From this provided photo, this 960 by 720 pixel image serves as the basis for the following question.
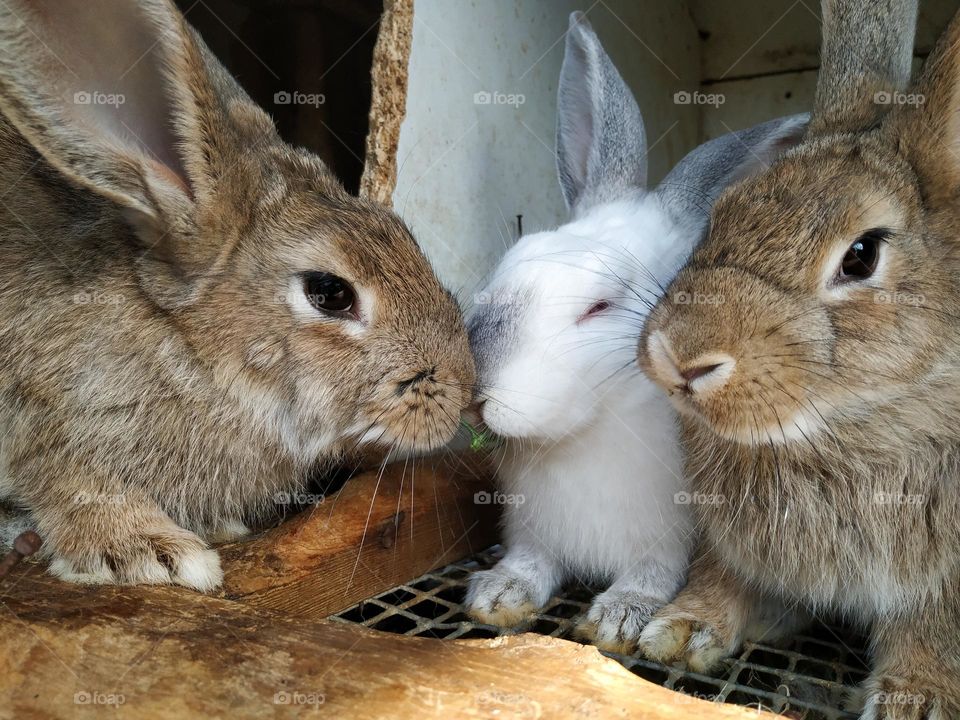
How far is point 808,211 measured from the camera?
1687mm

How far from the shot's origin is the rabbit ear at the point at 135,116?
66.9 inches

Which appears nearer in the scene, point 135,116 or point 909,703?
point 909,703

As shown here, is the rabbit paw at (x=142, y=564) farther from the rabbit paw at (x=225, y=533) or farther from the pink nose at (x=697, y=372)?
the pink nose at (x=697, y=372)

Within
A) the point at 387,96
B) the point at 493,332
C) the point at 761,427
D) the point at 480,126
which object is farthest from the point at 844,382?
the point at 480,126

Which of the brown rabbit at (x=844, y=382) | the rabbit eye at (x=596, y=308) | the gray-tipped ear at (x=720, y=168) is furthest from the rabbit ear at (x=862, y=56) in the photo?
the rabbit eye at (x=596, y=308)

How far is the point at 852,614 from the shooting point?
1885mm

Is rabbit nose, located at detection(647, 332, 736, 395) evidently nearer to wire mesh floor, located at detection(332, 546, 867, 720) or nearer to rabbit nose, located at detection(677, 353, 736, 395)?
rabbit nose, located at detection(677, 353, 736, 395)

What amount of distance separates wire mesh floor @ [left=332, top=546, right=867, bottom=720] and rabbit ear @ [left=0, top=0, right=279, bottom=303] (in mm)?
892

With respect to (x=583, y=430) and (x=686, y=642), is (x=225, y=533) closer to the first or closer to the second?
(x=583, y=430)

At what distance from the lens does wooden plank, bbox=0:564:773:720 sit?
128 cm

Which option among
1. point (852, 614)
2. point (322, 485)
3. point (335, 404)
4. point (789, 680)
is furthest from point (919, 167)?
point (322, 485)

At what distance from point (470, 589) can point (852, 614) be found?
2.77ft

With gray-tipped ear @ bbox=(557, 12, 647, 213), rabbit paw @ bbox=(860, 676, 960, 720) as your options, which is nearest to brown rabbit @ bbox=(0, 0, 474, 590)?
gray-tipped ear @ bbox=(557, 12, 647, 213)

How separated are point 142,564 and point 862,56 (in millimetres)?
1908
